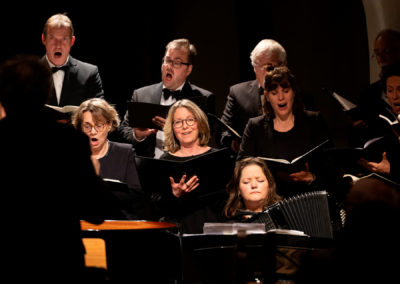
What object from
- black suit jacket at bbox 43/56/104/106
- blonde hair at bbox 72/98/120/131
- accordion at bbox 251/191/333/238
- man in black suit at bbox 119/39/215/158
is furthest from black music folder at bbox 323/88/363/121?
black suit jacket at bbox 43/56/104/106

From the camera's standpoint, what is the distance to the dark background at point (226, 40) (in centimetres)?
675

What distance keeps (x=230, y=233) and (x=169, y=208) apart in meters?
1.05

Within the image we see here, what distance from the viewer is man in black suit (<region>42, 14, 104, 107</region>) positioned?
212 inches

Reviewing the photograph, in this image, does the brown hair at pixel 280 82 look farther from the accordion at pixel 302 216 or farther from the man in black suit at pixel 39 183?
the man in black suit at pixel 39 183

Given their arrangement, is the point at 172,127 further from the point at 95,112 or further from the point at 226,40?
the point at 226,40

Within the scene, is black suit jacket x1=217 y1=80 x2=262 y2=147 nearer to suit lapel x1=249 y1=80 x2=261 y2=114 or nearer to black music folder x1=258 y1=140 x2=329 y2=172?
suit lapel x1=249 y1=80 x2=261 y2=114

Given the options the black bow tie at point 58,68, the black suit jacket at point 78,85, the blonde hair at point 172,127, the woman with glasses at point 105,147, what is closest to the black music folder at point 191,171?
the woman with glasses at point 105,147

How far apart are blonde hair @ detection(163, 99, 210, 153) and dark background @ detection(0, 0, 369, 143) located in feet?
7.18

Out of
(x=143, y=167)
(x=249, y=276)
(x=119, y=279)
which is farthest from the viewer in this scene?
(x=143, y=167)

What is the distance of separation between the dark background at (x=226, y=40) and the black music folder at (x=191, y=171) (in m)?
2.70

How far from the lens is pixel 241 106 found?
536 centimetres

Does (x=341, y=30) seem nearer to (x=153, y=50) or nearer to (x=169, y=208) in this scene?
(x=153, y=50)

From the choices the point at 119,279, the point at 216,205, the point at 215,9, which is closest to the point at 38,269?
the point at 119,279

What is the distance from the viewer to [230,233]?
343cm
